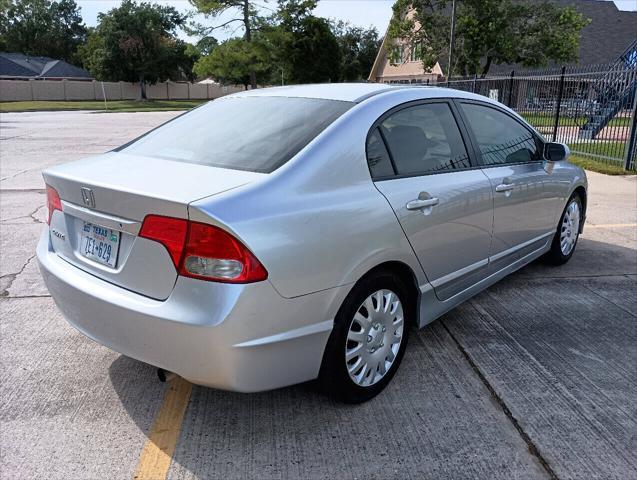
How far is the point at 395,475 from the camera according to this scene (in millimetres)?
2457

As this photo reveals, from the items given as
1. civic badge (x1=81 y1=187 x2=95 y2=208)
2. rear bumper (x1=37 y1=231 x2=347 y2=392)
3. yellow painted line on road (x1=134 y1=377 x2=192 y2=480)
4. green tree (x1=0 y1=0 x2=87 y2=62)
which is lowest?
yellow painted line on road (x1=134 y1=377 x2=192 y2=480)

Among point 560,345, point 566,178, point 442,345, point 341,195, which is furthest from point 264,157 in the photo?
point 566,178

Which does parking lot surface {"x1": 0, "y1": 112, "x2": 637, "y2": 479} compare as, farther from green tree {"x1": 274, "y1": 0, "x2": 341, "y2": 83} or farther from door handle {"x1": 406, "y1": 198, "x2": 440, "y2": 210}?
green tree {"x1": 274, "y1": 0, "x2": 341, "y2": 83}

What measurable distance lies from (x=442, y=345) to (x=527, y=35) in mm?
33916

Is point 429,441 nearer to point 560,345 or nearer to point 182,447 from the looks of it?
point 182,447

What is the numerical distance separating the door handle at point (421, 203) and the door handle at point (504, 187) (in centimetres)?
78

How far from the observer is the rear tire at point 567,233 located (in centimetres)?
503

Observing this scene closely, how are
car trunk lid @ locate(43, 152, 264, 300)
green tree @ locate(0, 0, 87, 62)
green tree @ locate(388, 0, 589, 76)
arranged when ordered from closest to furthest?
car trunk lid @ locate(43, 152, 264, 300), green tree @ locate(388, 0, 589, 76), green tree @ locate(0, 0, 87, 62)

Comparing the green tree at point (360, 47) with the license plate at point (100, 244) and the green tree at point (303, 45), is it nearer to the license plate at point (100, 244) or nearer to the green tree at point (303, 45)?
the green tree at point (303, 45)

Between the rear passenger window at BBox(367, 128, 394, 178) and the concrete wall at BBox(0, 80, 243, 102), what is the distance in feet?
166

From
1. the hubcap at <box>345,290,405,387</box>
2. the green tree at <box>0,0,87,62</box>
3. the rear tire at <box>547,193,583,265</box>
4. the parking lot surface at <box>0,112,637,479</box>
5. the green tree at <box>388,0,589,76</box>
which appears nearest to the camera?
the parking lot surface at <box>0,112,637,479</box>

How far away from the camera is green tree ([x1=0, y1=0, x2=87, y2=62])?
83.5m

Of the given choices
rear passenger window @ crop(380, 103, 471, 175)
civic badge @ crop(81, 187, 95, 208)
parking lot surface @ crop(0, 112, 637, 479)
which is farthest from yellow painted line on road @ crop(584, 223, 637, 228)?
civic badge @ crop(81, 187, 95, 208)

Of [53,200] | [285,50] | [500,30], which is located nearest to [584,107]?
[53,200]
